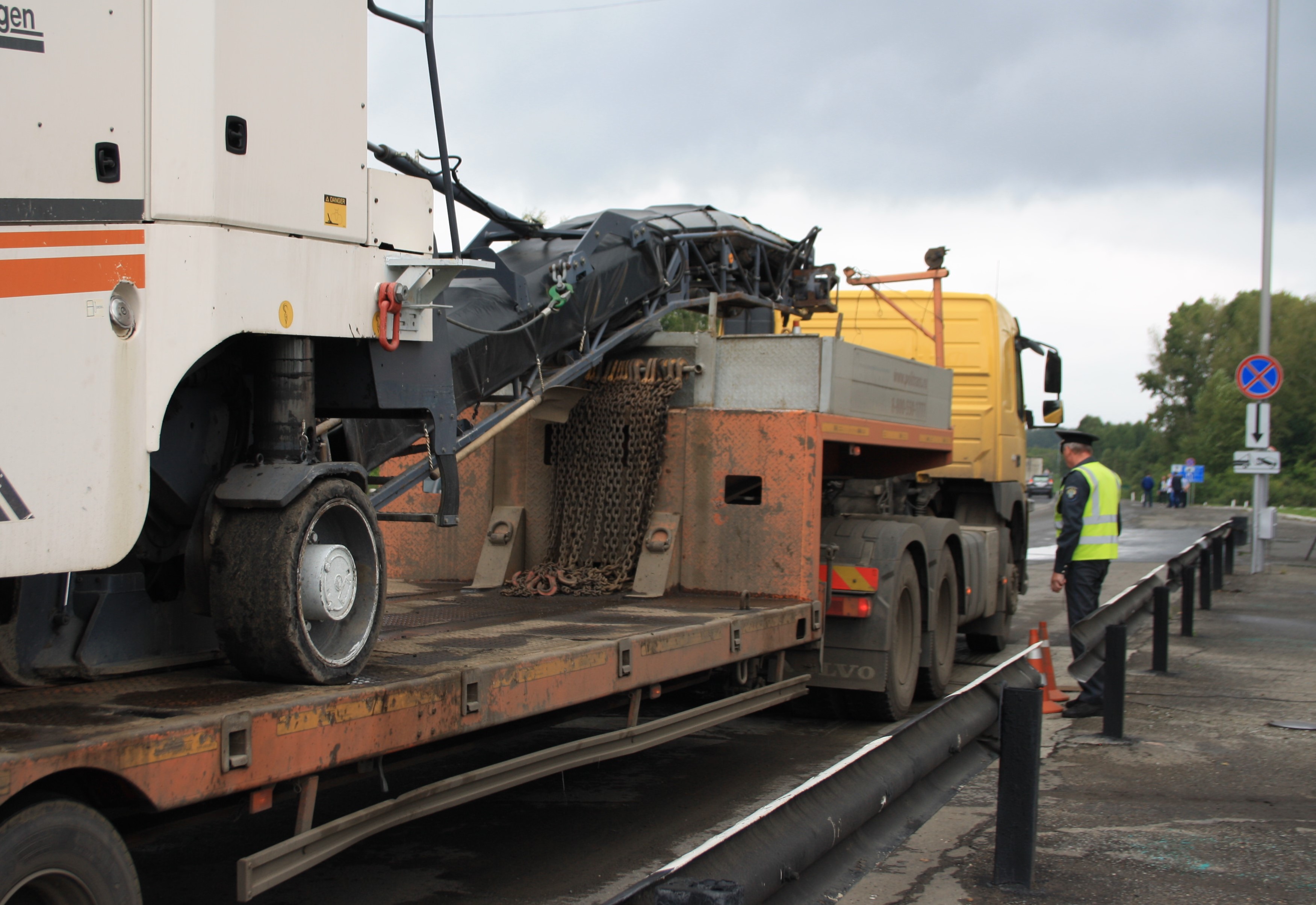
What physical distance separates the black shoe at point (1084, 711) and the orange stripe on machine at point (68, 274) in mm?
7076

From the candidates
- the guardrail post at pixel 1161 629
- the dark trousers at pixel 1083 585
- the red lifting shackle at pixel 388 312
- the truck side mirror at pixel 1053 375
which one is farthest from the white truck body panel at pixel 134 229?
the truck side mirror at pixel 1053 375

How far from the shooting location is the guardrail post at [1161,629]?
10.1 m

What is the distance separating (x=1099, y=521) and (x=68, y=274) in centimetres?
772

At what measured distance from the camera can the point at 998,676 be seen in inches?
219

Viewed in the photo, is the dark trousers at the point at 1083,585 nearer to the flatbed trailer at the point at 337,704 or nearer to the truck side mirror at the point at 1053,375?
the truck side mirror at the point at 1053,375

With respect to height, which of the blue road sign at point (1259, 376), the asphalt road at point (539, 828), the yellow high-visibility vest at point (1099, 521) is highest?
the blue road sign at point (1259, 376)

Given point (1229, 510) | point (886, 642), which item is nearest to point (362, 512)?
point (886, 642)

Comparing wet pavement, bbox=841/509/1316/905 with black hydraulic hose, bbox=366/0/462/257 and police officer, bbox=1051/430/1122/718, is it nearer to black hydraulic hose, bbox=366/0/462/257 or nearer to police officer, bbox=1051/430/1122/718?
police officer, bbox=1051/430/1122/718

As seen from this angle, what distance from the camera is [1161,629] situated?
10.2 metres

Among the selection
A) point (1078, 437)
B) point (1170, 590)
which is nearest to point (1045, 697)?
point (1078, 437)

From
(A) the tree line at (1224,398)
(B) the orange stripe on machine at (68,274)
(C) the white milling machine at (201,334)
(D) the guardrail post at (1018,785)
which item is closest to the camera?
(B) the orange stripe on machine at (68,274)

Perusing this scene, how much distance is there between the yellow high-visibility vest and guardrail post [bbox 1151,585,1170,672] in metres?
1.01

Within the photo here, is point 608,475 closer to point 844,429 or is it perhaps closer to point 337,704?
point 844,429

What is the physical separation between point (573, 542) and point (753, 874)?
434cm
